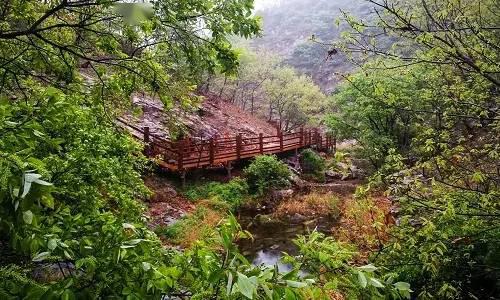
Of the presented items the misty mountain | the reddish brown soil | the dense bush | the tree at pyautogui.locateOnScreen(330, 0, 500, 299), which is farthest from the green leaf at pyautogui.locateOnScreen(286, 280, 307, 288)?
the misty mountain

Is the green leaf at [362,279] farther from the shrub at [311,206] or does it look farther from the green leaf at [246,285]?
the shrub at [311,206]

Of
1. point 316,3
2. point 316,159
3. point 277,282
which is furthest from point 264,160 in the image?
point 316,3

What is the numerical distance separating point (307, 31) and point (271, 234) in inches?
2783

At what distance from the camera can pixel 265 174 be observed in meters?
17.2

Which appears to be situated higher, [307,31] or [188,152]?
[307,31]

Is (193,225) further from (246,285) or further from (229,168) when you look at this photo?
(246,285)

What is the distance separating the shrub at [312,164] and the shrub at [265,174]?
16.3 ft

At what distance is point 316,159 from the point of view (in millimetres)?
23344

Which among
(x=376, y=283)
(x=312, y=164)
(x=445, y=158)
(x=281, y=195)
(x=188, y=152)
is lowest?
(x=312, y=164)

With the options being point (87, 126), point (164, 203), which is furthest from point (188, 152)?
point (87, 126)

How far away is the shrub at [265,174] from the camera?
1669 cm

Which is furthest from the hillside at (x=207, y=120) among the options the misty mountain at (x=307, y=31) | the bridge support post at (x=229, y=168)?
the misty mountain at (x=307, y=31)

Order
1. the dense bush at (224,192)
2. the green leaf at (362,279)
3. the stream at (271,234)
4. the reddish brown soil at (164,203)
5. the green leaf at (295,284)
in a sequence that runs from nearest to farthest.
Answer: the green leaf at (295,284) < the green leaf at (362,279) < the stream at (271,234) < the reddish brown soil at (164,203) < the dense bush at (224,192)

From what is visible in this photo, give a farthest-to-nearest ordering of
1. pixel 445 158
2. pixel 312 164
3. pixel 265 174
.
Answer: pixel 312 164 < pixel 265 174 < pixel 445 158
